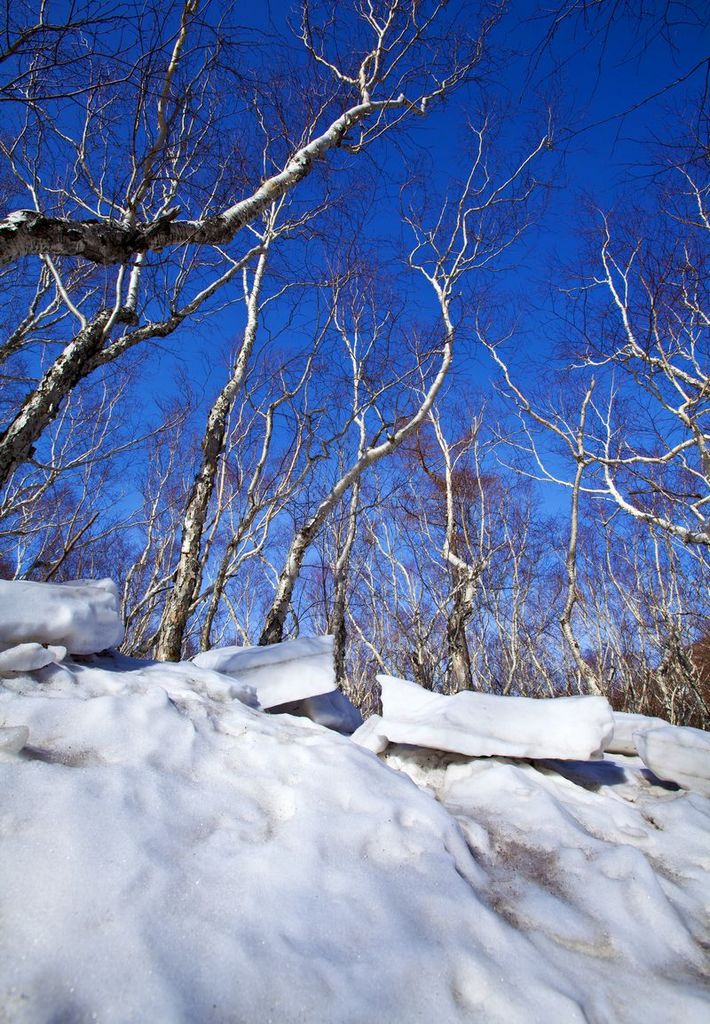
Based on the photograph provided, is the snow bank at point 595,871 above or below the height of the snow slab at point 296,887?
below

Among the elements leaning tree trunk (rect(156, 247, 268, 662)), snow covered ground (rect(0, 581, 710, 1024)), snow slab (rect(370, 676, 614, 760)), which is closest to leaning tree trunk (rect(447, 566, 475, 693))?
leaning tree trunk (rect(156, 247, 268, 662))

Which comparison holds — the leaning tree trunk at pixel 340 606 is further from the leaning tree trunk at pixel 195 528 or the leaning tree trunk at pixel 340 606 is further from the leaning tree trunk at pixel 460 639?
the leaning tree trunk at pixel 195 528

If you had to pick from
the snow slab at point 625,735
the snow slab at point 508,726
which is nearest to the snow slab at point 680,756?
the snow slab at point 508,726

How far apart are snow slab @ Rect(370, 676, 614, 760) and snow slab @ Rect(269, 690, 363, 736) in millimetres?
481

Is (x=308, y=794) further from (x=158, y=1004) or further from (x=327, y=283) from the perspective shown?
(x=327, y=283)

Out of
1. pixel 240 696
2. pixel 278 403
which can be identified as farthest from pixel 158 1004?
pixel 278 403

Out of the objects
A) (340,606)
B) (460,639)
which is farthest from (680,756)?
(340,606)

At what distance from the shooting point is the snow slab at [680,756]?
7.43 ft

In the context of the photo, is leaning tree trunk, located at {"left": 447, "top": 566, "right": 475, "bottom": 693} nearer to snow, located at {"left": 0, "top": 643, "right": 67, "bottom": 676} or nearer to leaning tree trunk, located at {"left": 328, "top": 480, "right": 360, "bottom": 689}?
leaning tree trunk, located at {"left": 328, "top": 480, "right": 360, "bottom": 689}

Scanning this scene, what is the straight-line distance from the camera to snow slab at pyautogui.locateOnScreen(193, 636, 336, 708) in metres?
2.74

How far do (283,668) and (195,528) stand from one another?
2158mm

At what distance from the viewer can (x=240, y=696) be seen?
2.40 meters

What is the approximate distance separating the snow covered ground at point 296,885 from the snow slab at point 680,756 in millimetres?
414

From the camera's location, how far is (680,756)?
2.31 meters
